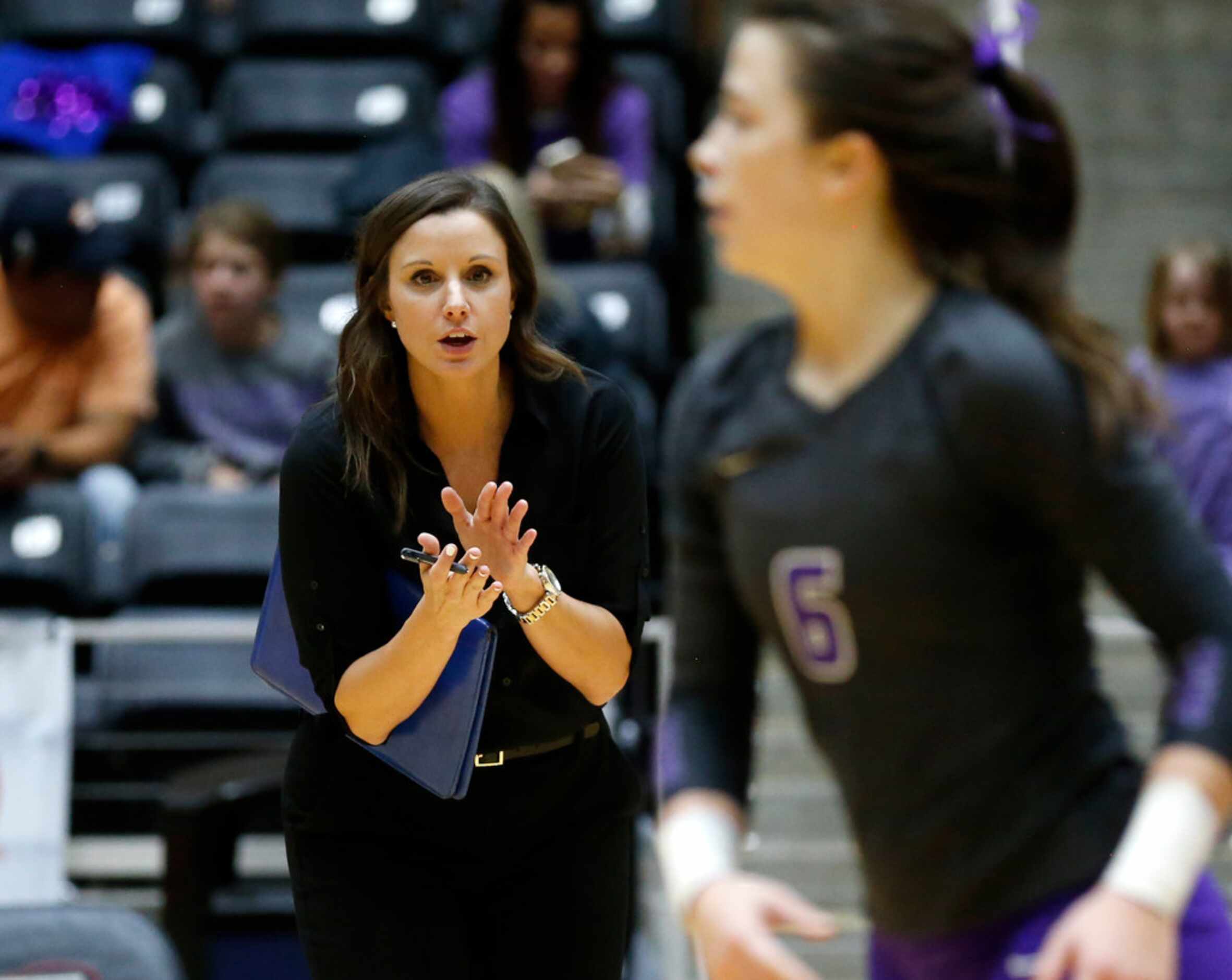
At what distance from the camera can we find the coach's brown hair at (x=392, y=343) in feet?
5.86

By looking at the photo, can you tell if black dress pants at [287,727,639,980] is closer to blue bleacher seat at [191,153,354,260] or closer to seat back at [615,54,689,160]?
blue bleacher seat at [191,153,354,260]

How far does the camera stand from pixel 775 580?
142 centimetres

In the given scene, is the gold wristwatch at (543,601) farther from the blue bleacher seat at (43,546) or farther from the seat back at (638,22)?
the seat back at (638,22)

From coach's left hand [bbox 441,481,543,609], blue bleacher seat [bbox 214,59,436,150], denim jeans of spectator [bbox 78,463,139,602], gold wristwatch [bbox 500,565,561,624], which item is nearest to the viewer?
coach's left hand [bbox 441,481,543,609]

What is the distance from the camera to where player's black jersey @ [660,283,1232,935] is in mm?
1316

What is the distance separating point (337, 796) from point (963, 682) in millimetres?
841

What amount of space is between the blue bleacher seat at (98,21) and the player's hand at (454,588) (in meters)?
4.99

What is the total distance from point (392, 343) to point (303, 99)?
437 centimetres

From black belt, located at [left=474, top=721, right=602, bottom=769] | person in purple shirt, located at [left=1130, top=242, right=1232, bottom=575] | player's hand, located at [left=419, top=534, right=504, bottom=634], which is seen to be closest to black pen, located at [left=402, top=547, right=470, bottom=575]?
player's hand, located at [left=419, top=534, right=504, bottom=634]

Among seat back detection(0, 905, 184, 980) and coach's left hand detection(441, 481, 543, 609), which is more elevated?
coach's left hand detection(441, 481, 543, 609)

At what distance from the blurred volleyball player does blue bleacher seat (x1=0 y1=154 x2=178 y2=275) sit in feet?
14.4

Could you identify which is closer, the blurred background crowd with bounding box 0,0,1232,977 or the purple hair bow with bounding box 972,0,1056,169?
the purple hair bow with bounding box 972,0,1056,169

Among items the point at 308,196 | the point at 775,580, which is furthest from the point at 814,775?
the point at 775,580

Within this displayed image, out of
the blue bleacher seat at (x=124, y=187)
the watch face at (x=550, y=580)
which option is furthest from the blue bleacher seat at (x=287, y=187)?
the watch face at (x=550, y=580)
